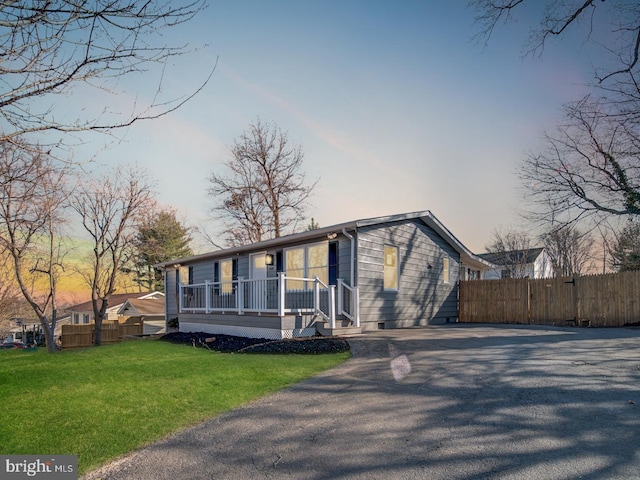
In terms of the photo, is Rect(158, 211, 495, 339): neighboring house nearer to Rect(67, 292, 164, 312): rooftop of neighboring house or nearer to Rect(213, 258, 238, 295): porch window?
Rect(213, 258, 238, 295): porch window

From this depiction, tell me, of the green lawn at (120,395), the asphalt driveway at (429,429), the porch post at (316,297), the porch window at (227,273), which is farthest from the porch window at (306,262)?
the asphalt driveway at (429,429)

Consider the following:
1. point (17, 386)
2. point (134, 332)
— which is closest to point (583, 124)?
point (17, 386)

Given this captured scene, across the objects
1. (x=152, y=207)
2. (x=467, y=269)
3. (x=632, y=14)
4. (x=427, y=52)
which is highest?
(x=427, y=52)

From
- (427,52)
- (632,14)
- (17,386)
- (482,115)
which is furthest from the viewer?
(482,115)

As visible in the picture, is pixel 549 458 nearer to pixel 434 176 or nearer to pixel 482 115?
pixel 482 115

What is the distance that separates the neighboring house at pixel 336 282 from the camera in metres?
11.5

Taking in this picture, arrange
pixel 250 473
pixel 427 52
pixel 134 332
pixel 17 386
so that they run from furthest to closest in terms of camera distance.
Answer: pixel 134 332
pixel 427 52
pixel 17 386
pixel 250 473

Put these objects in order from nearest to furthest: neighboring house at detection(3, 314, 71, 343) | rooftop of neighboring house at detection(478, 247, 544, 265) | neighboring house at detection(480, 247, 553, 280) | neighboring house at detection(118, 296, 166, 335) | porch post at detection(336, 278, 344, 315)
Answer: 1. porch post at detection(336, 278, 344, 315)
2. neighboring house at detection(118, 296, 166, 335)
3. neighboring house at detection(480, 247, 553, 280)
4. rooftop of neighboring house at detection(478, 247, 544, 265)
5. neighboring house at detection(3, 314, 71, 343)

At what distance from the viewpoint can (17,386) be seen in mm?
6363

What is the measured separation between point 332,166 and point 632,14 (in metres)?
9.44

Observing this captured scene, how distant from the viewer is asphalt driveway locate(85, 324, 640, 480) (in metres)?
3.52

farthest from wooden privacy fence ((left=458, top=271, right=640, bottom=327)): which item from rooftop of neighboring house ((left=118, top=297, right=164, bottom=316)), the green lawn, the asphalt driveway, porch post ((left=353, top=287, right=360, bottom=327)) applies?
rooftop of neighboring house ((left=118, top=297, right=164, bottom=316))

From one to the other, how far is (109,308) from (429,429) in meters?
32.1

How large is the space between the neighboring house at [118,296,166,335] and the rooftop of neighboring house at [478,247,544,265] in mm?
24715
